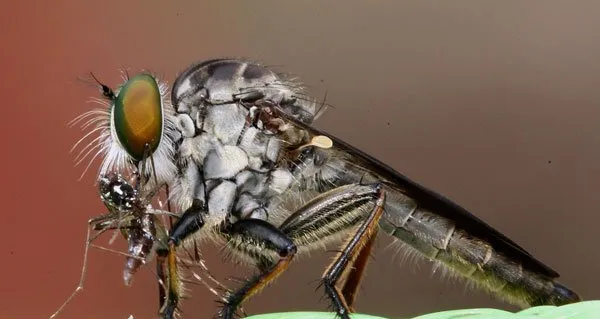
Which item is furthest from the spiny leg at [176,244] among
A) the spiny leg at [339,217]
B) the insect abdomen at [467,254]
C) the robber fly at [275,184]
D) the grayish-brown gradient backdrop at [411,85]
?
the grayish-brown gradient backdrop at [411,85]

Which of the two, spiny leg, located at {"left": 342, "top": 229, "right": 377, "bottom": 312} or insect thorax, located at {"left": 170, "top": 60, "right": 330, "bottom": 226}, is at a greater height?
insect thorax, located at {"left": 170, "top": 60, "right": 330, "bottom": 226}

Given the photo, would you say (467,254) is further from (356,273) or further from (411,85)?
(411,85)

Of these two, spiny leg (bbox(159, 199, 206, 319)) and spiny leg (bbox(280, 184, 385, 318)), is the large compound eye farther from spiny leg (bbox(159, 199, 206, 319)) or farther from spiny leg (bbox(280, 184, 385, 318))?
spiny leg (bbox(280, 184, 385, 318))

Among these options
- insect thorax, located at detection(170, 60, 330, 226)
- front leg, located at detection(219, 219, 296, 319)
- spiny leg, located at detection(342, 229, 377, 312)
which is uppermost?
insect thorax, located at detection(170, 60, 330, 226)

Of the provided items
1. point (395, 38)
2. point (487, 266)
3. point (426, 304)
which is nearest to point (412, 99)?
point (395, 38)

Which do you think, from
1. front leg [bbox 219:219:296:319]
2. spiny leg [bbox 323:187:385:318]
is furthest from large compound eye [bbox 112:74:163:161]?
spiny leg [bbox 323:187:385:318]

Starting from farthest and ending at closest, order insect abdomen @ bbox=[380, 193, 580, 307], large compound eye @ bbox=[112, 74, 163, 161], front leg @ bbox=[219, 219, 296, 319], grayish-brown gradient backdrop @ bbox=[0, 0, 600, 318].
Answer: grayish-brown gradient backdrop @ bbox=[0, 0, 600, 318]
insect abdomen @ bbox=[380, 193, 580, 307]
large compound eye @ bbox=[112, 74, 163, 161]
front leg @ bbox=[219, 219, 296, 319]

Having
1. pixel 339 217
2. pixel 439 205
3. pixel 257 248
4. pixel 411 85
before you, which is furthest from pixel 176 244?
pixel 411 85
